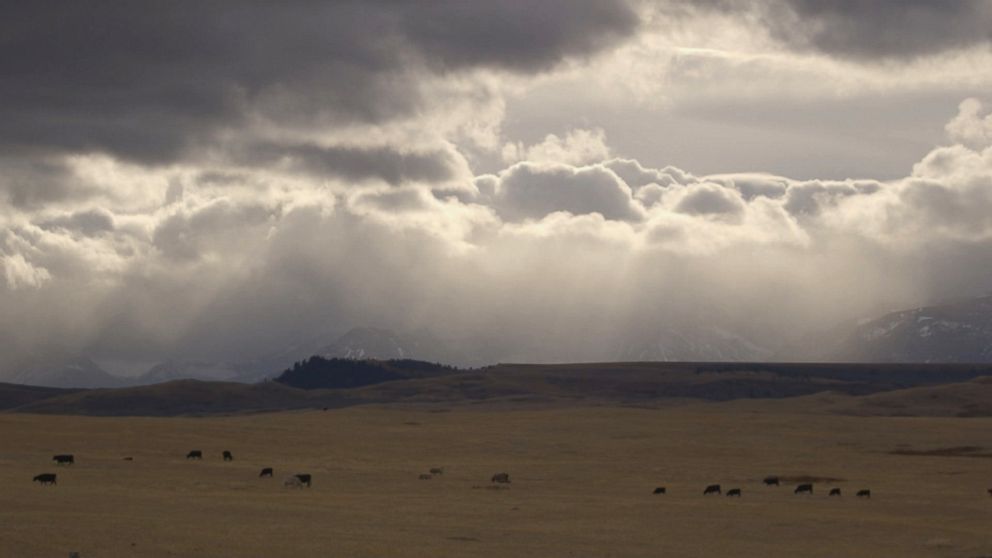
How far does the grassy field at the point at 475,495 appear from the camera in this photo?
43.1 meters

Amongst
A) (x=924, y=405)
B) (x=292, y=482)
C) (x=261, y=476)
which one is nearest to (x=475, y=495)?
(x=292, y=482)

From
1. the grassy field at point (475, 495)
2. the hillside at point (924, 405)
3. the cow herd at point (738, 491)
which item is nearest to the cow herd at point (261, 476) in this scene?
the grassy field at point (475, 495)

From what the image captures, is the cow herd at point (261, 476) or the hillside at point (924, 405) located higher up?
the hillside at point (924, 405)

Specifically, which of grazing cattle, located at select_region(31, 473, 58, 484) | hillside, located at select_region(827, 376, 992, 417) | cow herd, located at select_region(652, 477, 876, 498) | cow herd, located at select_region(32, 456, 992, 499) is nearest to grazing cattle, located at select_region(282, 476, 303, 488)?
cow herd, located at select_region(32, 456, 992, 499)

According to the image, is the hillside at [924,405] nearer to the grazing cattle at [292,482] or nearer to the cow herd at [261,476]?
the cow herd at [261,476]

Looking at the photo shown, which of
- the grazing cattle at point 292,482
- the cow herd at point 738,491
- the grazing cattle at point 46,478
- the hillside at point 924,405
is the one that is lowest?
the cow herd at point 738,491

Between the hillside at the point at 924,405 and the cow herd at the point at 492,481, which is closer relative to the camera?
the cow herd at the point at 492,481

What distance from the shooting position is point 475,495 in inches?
2480

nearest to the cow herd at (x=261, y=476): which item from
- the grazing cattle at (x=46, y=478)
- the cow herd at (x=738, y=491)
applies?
the grazing cattle at (x=46, y=478)

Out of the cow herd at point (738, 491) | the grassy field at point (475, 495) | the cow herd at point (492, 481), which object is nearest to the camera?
the grassy field at point (475, 495)

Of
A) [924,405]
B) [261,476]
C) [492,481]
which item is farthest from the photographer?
[924,405]

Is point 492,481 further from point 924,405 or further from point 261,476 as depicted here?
point 924,405

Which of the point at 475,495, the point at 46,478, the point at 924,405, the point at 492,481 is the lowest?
the point at 475,495

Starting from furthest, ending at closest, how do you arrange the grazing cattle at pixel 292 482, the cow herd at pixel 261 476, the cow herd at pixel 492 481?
1. the grazing cattle at pixel 292 482
2. the cow herd at pixel 492 481
3. the cow herd at pixel 261 476
